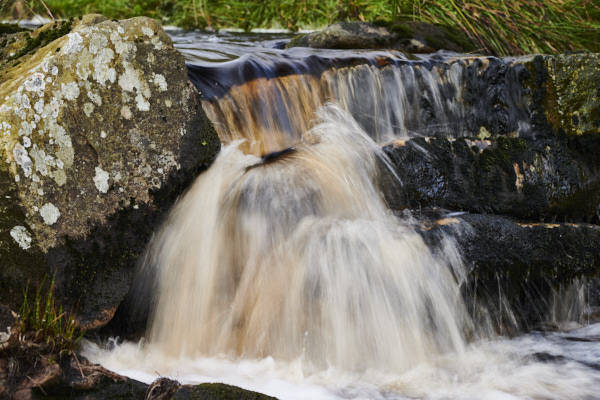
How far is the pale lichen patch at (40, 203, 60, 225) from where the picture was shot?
2.83 meters

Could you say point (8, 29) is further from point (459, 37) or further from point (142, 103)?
point (459, 37)

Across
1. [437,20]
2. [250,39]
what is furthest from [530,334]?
[250,39]

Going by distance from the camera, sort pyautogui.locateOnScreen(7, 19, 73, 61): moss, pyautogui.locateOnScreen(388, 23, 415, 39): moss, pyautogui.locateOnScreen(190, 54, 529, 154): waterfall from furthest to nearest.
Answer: pyautogui.locateOnScreen(388, 23, 415, 39): moss < pyautogui.locateOnScreen(190, 54, 529, 154): waterfall < pyautogui.locateOnScreen(7, 19, 73, 61): moss

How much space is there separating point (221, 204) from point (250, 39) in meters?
4.48

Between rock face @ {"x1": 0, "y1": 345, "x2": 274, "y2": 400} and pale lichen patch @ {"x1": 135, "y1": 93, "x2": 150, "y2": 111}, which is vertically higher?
pale lichen patch @ {"x1": 135, "y1": 93, "x2": 150, "y2": 111}

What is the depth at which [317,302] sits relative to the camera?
328 centimetres

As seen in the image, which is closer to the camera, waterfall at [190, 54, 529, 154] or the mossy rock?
waterfall at [190, 54, 529, 154]

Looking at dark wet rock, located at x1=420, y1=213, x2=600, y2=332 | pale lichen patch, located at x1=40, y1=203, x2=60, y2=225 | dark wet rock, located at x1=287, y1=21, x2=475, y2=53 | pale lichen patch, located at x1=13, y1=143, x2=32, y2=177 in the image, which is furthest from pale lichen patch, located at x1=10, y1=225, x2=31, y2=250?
dark wet rock, located at x1=287, y1=21, x2=475, y2=53

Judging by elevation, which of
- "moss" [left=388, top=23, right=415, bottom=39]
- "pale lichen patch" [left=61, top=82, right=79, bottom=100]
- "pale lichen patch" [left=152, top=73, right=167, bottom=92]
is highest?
"moss" [left=388, top=23, right=415, bottom=39]

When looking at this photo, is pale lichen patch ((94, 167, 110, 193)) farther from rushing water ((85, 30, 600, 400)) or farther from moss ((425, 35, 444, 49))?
moss ((425, 35, 444, 49))

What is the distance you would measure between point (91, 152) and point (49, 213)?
1.35 ft

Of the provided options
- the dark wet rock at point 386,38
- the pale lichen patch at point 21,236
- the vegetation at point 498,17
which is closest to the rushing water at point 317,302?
the pale lichen patch at point 21,236

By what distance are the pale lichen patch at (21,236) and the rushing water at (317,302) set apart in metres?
0.73

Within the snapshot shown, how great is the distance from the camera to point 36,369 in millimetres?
2217
